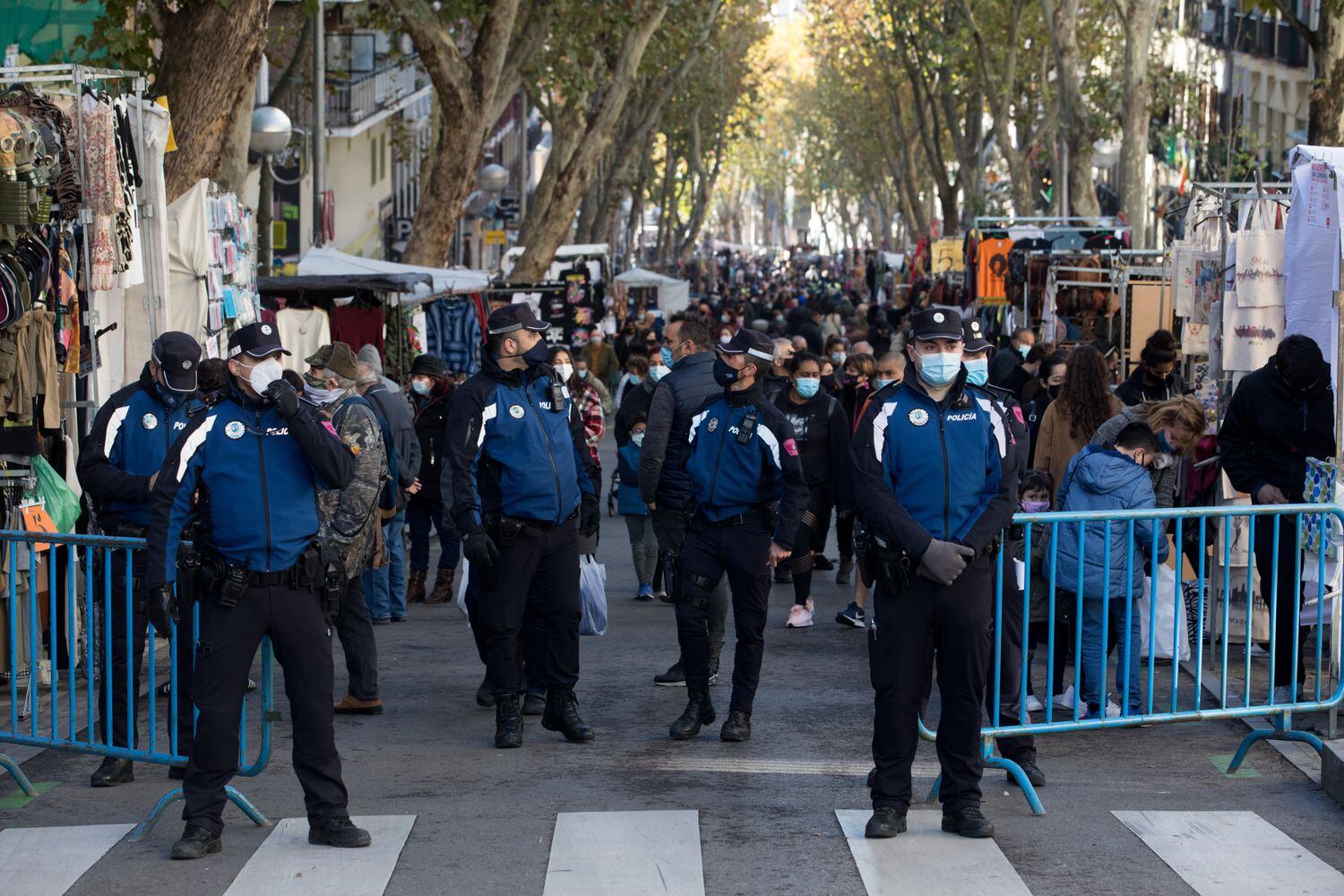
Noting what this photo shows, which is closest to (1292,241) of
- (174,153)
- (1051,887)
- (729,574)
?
(729,574)

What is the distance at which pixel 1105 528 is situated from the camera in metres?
8.21

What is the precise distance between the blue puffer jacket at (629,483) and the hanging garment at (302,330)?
4.03 m

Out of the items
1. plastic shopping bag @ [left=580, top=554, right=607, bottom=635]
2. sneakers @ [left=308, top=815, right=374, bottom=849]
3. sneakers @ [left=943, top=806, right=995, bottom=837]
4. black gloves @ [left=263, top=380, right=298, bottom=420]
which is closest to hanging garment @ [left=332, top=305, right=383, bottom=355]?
plastic shopping bag @ [left=580, top=554, right=607, bottom=635]

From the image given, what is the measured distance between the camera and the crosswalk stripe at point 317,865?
252 inches

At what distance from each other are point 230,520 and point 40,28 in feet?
34.1

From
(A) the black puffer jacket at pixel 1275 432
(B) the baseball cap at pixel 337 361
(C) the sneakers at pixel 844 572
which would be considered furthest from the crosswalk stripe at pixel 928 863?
(C) the sneakers at pixel 844 572

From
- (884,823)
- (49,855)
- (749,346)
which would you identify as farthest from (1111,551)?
(49,855)

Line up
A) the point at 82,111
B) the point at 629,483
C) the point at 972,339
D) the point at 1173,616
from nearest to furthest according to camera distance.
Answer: the point at 972,339 → the point at 1173,616 → the point at 82,111 → the point at 629,483

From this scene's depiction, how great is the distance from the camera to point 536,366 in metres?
8.64

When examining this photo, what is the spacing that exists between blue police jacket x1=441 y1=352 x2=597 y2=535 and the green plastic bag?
2.48 meters

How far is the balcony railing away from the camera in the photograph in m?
37.2

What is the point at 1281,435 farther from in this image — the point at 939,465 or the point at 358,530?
the point at 358,530

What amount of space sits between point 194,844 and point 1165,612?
4.37 m

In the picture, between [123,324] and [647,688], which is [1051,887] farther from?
[123,324]
